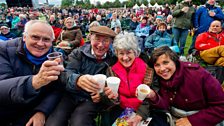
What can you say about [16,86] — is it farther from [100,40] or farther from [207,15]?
[207,15]

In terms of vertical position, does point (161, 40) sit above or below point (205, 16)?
below

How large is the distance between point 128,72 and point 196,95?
0.83 meters

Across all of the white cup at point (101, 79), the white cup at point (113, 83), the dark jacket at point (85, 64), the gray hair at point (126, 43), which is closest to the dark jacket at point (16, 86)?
the dark jacket at point (85, 64)

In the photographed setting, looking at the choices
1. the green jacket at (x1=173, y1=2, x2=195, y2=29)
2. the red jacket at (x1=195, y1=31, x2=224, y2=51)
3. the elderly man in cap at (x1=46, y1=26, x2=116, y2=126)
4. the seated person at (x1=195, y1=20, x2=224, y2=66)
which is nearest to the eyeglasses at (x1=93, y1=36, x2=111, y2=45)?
the elderly man in cap at (x1=46, y1=26, x2=116, y2=126)

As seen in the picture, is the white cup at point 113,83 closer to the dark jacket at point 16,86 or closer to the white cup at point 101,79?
the white cup at point 101,79

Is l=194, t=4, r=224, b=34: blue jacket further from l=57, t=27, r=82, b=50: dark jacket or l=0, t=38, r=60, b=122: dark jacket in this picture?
l=0, t=38, r=60, b=122: dark jacket

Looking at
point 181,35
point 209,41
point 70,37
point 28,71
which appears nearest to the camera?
point 28,71

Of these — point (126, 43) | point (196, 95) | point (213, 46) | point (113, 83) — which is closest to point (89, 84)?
point (113, 83)

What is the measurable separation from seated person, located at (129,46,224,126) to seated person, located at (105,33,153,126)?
184 millimetres

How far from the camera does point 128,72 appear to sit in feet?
9.33

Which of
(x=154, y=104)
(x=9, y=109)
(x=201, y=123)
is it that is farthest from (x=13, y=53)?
(x=201, y=123)

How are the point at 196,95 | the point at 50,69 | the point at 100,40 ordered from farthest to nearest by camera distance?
1. the point at 100,40
2. the point at 196,95
3. the point at 50,69

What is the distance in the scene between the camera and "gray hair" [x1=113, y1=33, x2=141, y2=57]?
9.19ft

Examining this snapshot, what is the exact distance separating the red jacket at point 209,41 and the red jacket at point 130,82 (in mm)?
2657
